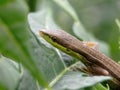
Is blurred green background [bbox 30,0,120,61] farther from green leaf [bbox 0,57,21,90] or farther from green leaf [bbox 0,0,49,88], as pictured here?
green leaf [bbox 0,0,49,88]

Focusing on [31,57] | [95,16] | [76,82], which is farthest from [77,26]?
[95,16]

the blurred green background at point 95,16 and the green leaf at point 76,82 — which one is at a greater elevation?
the green leaf at point 76,82

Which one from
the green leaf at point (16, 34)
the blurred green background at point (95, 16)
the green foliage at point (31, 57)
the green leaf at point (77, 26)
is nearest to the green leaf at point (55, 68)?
the green foliage at point (31, 57)

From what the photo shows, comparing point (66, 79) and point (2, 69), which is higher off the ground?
point (2, 69)

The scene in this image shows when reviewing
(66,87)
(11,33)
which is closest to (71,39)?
(66,87)

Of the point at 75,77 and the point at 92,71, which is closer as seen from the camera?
the point at 75,77

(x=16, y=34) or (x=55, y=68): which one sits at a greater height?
(x=16, y=34)

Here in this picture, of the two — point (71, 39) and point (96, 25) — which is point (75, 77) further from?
point (96, 25)

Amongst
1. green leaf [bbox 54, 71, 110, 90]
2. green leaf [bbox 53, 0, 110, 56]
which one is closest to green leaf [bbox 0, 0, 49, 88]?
green leaf [bbox 54, 71, 110, 90]

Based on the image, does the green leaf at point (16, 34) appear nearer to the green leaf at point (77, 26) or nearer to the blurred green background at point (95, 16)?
the green leaf at point (77, 26)

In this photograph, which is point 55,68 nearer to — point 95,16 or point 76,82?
point 76,82

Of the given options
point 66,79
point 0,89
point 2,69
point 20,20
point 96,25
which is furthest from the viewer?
point 96,25
